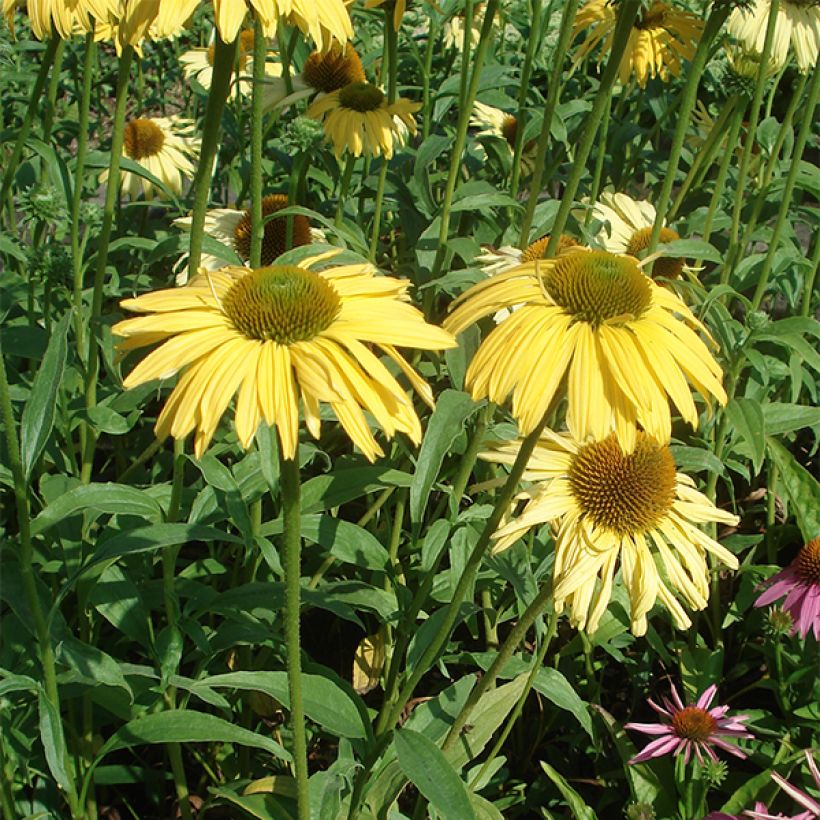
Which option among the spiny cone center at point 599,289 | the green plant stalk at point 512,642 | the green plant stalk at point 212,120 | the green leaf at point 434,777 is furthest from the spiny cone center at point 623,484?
the green plant stalk at point 212,120

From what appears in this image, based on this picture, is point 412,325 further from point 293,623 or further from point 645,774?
point 645,774

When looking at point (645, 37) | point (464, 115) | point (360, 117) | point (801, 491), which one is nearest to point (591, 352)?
point (464, 115)

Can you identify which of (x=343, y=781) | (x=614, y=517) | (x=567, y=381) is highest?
(x=567, y=381)

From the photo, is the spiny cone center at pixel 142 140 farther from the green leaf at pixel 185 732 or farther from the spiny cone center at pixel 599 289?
the spiny cone center at pixel 599 289

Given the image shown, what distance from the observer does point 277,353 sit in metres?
1.03

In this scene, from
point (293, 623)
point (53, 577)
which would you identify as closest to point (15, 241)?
point (53, 577)

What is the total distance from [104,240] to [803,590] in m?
1.41

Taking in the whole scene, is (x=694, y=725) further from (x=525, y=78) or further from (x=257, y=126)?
(x=525, y=78)

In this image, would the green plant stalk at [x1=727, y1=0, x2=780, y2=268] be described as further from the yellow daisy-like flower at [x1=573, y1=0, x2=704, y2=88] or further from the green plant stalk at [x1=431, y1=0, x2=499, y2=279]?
the green plant stalk at [x1=431, y1=0, x2=499, y2=279]

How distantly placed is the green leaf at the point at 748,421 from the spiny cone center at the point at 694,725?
458 mm

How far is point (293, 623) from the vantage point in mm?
1115

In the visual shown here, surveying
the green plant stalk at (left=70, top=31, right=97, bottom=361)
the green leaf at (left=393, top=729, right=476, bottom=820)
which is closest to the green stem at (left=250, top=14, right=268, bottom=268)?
the green plant stalk at (left=70, top=31, right=97, bottom=361)

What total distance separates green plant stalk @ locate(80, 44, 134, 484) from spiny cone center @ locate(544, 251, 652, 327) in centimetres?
81

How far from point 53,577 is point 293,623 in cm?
76
